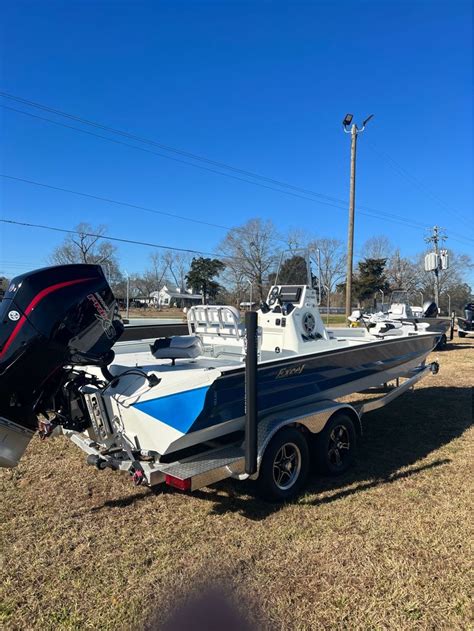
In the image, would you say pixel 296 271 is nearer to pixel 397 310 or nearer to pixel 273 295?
pixel 273 295

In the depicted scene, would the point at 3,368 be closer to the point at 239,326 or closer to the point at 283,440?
the point at 283,440

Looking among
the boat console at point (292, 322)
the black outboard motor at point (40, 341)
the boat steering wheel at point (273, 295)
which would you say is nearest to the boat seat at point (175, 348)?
the black outboard motor at point (40, 341)

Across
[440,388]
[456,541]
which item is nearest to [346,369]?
[456,541]

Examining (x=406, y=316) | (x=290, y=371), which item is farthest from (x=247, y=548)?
(x=406, y=316)

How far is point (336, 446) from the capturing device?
4.47 metres

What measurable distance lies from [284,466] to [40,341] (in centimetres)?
220

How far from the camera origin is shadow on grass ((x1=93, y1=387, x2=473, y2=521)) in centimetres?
392

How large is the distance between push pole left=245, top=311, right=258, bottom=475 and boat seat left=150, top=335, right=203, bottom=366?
1093 millimetres

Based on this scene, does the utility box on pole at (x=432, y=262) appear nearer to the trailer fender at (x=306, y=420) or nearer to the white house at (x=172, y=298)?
the trailer fender at (x=306, y=420)

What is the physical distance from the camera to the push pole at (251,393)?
10.9 ft

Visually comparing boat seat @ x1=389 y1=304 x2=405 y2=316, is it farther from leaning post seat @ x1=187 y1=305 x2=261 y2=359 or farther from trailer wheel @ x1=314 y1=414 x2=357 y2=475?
trailer wheel @ x1=314 y1=414 x2=357 y2=475

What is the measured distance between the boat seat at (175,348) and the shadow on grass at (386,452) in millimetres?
1212

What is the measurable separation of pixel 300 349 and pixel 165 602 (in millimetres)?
3160

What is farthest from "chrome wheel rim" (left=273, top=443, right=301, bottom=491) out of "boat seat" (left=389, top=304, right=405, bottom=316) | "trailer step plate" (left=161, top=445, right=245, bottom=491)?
"boat seat" (left=389, top=304, right=405, bottom=316)
